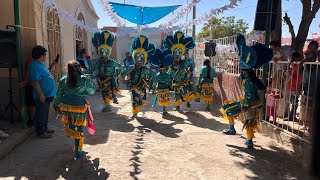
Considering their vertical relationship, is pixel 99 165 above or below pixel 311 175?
below

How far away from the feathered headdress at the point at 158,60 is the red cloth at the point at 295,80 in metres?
3.41

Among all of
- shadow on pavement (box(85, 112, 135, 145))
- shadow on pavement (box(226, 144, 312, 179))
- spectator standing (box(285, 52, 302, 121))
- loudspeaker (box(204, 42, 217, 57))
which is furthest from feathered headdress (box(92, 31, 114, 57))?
spectator standing (box(285, 52, 302, 121))

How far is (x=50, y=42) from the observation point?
304 inches

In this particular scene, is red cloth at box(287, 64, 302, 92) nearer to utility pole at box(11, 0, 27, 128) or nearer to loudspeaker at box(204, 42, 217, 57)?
loudspeaker at box(204, 42, 217, 57)

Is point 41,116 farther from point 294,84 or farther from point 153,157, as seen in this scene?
point 294,84

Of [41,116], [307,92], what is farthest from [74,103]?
[307,92]

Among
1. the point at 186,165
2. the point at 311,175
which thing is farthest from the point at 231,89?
the point at 311,175

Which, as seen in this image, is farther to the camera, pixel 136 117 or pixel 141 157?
pixel 136 117

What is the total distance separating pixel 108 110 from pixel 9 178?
459 cm

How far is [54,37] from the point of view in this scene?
805 cm

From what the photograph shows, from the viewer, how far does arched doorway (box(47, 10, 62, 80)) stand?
765cm

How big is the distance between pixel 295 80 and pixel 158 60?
151 inches

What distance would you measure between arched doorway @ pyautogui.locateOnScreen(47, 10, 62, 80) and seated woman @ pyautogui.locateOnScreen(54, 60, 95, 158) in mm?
Result: 3580

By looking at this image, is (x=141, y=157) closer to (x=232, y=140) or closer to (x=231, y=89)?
(x=232, y=140)
